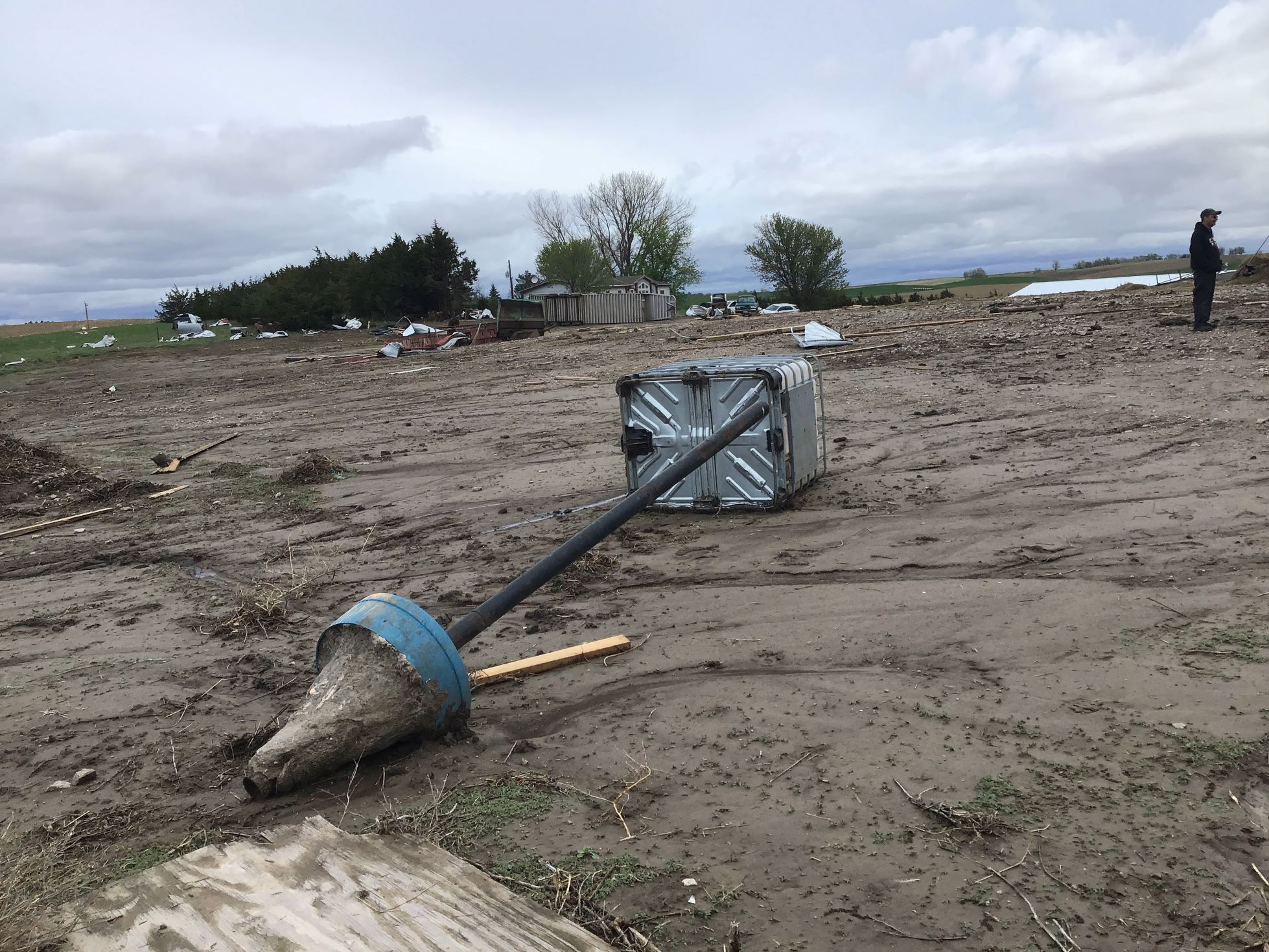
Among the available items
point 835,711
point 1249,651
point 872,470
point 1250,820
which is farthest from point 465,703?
point 872,470

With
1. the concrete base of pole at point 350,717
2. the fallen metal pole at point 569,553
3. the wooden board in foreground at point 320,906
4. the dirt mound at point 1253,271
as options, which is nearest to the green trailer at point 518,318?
the dirt mound at point 1253,271

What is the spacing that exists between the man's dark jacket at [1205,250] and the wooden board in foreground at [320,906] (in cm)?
1350

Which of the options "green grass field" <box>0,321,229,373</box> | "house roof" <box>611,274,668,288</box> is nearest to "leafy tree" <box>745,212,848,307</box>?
"house roof" <box>611,274,668,288</box>

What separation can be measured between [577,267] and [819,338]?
56291 mm

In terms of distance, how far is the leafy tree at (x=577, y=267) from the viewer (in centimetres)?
7125

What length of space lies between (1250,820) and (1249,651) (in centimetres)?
134

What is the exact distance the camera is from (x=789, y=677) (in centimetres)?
405

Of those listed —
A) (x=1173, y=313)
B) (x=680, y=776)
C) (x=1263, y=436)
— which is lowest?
(x=680, y=776)

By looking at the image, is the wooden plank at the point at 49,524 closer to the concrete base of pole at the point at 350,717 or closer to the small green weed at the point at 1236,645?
the concrete base of pole at the point at 350,717

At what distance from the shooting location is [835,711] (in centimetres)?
370

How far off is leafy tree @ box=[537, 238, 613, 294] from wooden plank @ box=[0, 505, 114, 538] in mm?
62445

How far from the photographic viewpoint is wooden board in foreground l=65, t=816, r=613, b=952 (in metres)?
2.35

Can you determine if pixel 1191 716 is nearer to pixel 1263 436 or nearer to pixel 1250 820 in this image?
pixel 1250 820

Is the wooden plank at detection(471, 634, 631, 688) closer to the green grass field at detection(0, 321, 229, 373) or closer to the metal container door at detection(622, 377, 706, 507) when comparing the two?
the metal container door at detection(622, 377, 706, 507)
